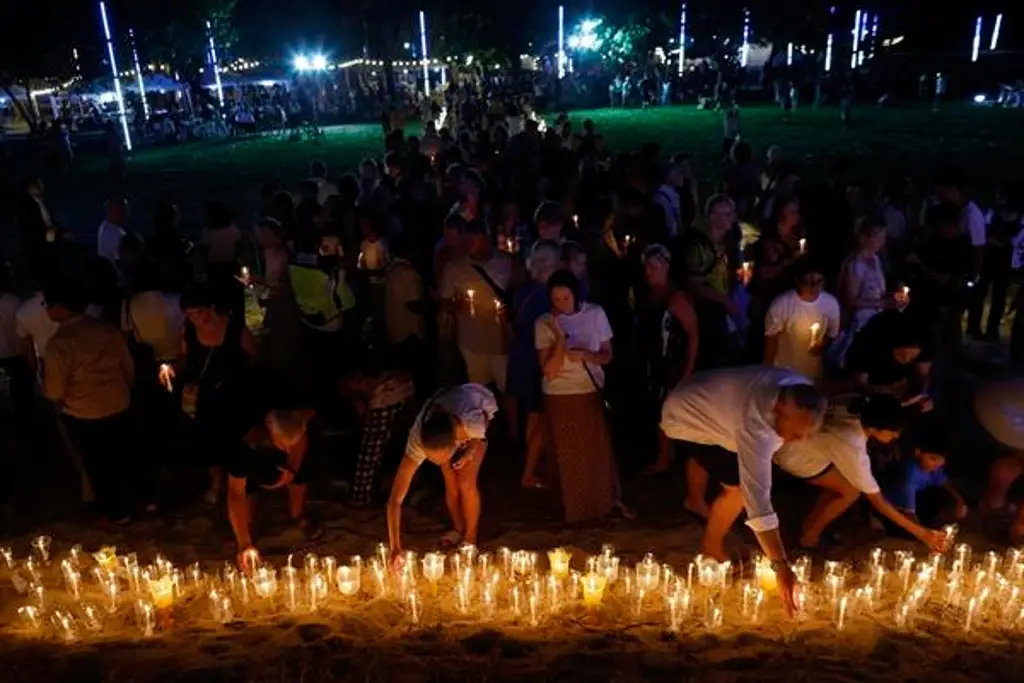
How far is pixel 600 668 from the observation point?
439 cm

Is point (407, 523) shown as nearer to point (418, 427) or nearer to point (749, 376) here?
point (418, 427)

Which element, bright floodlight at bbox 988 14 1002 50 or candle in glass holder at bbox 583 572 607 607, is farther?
bright floodlight at bbox 988 14 1002 50

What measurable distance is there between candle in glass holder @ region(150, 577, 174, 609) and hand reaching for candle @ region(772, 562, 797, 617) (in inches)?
124

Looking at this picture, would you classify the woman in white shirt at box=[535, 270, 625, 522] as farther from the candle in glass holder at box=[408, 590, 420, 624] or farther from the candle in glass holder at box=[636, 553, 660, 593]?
the candle in glass holder at box=[408, 590, 420, 624]

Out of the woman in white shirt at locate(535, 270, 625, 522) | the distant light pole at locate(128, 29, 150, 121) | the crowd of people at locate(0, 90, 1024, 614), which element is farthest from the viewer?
the distant light pole at locate(128, 29, 150, 121)

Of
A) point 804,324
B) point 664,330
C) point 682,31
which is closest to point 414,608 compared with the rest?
point 664,330

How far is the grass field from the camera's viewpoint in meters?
19.3

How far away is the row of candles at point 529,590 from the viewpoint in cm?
485

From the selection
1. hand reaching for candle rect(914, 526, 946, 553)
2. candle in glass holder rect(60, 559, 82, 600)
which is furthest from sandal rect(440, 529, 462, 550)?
hand reaching for candle rect(914, 526, 946, 553)

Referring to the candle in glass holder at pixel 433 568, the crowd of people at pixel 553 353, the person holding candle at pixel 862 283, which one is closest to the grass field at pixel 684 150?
the crowd of people at pixel 553 353

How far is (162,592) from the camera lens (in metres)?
4.91

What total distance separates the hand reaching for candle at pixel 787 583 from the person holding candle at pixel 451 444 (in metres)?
1.69

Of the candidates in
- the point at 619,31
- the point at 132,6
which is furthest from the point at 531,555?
the point at 619,31

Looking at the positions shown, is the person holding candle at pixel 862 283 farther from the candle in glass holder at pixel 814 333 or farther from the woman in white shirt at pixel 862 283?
the candle in glass holder at pixel 814 333
